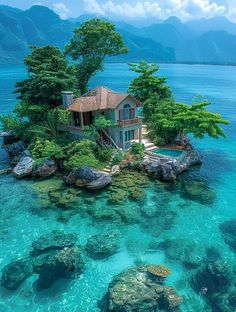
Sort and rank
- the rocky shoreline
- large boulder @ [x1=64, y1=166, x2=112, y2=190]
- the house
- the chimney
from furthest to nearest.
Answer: the chimney < the house < the rocky shoreline < large boulder @ [x1=64, y1=166, x2=112, y2=190]

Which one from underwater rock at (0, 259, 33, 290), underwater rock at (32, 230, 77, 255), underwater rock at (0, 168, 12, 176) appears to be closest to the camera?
underwater rock at (0, 259, 33, 290)

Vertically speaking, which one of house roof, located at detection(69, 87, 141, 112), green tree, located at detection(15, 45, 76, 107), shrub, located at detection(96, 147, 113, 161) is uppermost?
green tree, located at detection(15, 45, 76, 107)

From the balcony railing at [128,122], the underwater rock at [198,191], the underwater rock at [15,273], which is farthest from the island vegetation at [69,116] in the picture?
the underwater rock at [15,273]

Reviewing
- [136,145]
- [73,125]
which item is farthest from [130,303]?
[73,125]

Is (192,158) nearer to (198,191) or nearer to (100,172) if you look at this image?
(198,191)

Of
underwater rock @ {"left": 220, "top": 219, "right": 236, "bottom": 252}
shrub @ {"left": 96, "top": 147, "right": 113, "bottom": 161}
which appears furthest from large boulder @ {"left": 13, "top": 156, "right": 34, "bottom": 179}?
A: underwater rock @ {"left": 220, "top": 219, "right": 236, "bottom": 252}

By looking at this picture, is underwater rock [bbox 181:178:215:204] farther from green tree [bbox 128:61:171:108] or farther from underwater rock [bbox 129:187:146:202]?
green tree [bbox 128:61:171:108]
